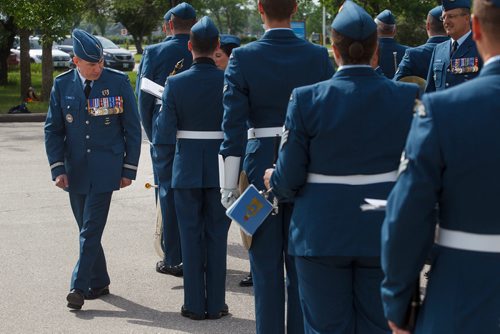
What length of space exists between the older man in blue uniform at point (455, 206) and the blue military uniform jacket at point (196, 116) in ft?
11.4

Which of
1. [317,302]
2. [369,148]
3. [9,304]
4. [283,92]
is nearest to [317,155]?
[369,148]

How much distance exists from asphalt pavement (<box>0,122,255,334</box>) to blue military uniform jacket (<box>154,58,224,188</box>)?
954 millimetres

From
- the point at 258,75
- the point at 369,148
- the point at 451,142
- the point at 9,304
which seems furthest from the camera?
the point at 9,304

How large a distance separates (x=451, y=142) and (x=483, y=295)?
502 millimetres

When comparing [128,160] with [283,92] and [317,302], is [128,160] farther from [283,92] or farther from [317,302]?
[317,302]

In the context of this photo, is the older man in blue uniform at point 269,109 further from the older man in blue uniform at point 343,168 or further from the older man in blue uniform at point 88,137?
the older man in blue uniform at point 88,137

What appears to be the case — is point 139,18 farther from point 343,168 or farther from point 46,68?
point 343,168

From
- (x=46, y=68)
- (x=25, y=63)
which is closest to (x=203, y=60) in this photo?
(x=46, y=68)

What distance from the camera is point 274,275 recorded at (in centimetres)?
530

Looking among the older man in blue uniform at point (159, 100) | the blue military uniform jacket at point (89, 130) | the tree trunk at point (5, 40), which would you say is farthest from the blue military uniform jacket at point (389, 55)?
the tree trunk at point (5, 40)

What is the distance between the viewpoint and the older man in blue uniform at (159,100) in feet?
25.3

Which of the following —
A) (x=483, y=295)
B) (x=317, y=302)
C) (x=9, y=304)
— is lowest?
(x=9, y=304)

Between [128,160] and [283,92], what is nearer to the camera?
[283,92]

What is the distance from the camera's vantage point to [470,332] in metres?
3.12
